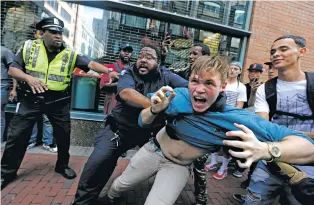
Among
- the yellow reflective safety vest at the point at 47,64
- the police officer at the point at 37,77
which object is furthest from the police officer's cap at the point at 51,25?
the yellow reflective safety vest at the point at 47,64

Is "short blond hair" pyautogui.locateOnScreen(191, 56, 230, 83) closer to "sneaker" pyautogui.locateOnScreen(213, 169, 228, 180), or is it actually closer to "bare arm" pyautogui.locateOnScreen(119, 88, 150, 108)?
"bare arm" pyautogui.locateOnScreen(119, 88, 150, 108)

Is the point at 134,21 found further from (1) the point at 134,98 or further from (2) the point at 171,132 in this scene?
(2) the point at 171,132

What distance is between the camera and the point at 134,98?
7.76 feet

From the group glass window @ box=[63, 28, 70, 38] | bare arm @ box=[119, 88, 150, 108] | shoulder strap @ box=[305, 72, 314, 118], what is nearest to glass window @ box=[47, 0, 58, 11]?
glass window @ box=[63, 28, 70, 38]

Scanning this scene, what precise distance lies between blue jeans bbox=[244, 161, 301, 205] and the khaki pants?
25.3 inches

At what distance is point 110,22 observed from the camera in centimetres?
519

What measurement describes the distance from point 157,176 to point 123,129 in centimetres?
75

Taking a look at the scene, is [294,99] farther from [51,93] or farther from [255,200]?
[51,93]

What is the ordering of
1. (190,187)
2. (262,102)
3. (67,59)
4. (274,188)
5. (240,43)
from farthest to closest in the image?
(240,43), (190,187), (67,59), (262,102), (274,188)

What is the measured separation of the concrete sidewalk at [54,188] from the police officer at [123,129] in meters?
0.58

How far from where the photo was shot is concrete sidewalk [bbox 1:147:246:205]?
2922mm

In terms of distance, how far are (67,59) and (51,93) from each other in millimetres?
510

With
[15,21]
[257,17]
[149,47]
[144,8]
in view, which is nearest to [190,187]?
[149,47]

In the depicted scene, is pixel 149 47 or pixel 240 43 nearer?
pixel 149 47
